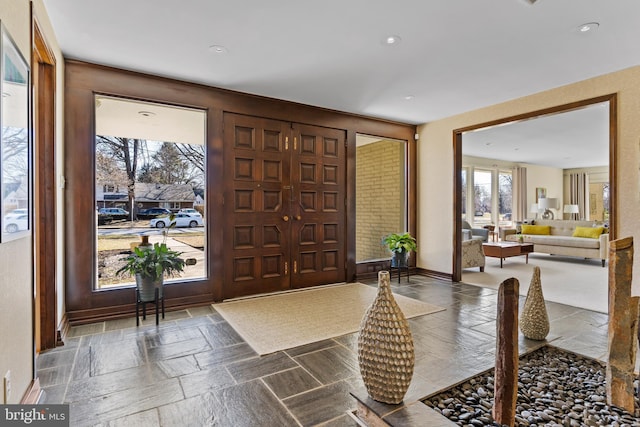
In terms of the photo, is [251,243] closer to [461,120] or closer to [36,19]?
[36,19]

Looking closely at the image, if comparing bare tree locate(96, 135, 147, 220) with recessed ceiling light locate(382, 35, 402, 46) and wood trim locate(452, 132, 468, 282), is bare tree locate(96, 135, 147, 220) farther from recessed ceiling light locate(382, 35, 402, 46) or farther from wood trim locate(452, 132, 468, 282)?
wood trim locate(452, 132, 468, 282)

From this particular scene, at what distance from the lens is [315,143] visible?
4.69m

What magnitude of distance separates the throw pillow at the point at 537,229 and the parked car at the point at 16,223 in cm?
944

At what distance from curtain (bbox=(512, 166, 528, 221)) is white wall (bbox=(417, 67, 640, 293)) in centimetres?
656

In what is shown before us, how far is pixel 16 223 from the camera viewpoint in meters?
1.61

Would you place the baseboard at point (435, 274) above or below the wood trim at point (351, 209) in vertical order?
below

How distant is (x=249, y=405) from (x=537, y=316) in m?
2.24

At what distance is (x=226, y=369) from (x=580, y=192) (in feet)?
44.7

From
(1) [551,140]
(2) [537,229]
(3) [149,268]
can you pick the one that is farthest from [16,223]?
→ (2) [537,229]

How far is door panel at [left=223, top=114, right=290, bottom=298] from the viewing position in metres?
4.03

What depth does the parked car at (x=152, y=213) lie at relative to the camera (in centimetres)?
363

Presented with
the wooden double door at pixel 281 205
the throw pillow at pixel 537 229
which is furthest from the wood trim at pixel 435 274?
the throw pillow at pixel 537 229

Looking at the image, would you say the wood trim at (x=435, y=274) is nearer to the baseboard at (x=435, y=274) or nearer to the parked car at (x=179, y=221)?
the baseboard at (x=435, y=274)

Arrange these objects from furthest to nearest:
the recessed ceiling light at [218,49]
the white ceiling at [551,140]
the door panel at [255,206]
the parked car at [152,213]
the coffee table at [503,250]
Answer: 1. the coffee table at [503,250]
2. the white ceiling at [551,140]
3. the door panel at [255,206]
4. the parked car at [152,213]
5. the recessed ceiling light at [218,49]
